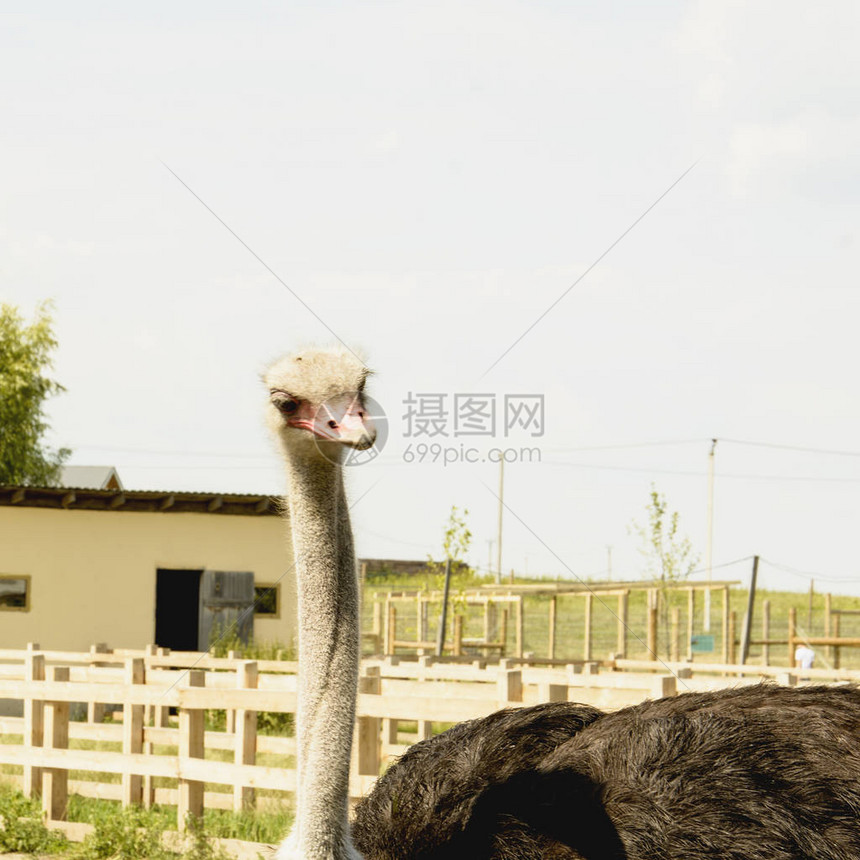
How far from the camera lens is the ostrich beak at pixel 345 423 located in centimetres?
263

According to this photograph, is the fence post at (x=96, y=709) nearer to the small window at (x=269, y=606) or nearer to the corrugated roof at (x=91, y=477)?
the small window at (x=269, y=606)

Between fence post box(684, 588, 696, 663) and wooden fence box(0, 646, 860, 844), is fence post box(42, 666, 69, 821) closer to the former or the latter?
wooden fence box(0, 646, 860, 844)

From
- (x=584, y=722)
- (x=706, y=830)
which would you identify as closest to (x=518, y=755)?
(x=584, y=722)

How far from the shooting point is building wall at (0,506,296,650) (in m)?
16.6

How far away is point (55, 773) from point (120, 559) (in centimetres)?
901

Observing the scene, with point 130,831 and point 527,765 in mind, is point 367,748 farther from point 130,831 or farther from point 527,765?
point 527,765

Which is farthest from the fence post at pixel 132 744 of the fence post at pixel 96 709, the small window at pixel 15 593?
the small window at pixel 15 593

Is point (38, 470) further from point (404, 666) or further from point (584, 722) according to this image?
point (584, 722)

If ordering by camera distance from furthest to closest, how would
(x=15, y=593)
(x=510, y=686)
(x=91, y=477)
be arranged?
(x=91, y=477) → (x=15, y=593) → (x=510, y=686)

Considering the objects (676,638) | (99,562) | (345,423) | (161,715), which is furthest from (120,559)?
(345,423)

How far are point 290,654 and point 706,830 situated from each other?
40.3ft

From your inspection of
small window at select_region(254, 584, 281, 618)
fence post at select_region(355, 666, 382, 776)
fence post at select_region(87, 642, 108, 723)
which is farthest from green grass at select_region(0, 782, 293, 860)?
small window at select_region(254, 584, 281, 618)

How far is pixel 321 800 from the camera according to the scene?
9.58ft

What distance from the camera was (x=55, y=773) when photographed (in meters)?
8.10
